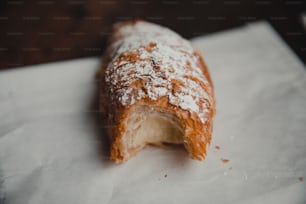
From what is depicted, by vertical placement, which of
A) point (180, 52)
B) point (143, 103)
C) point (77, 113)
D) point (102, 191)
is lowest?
point (102, 191)

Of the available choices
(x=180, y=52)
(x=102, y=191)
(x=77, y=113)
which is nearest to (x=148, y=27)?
(x=180, y=52)

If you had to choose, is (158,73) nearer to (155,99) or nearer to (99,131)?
(155,99)

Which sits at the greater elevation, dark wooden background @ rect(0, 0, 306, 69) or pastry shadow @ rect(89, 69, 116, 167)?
dark wooden background @ rect(0, 0, 306, 69)

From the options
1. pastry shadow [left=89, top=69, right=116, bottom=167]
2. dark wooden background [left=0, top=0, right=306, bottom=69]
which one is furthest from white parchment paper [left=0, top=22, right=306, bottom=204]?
dark wooden background [left=0, top=0, right=306, bottom=69]

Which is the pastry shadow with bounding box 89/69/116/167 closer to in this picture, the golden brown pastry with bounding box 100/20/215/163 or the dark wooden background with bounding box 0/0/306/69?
the golden brown pastry with bounding box 100/20/215/163

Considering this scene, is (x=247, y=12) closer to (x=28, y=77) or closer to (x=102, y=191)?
(x=28, y=77)

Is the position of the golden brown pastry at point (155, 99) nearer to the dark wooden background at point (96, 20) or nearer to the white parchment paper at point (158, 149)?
the white parchment paper at point (158, 149)

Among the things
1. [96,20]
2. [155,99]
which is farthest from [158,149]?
[96,20]
